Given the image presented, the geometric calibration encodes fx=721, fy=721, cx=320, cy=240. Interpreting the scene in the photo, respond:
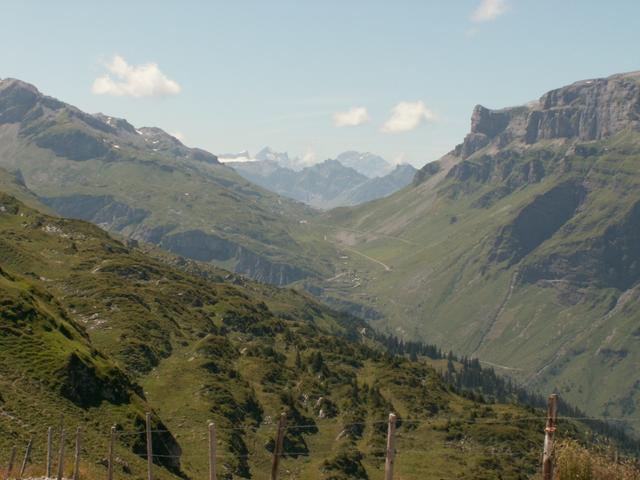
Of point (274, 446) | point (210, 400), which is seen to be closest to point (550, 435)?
point (274, 446)

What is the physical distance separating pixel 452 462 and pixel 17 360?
103 metres

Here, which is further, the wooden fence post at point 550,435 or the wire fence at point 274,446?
the wire fence at point 274,446

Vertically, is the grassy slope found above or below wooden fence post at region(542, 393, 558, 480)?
below

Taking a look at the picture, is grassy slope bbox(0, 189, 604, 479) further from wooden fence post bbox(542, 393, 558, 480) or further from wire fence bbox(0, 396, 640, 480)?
wooden fence post bbox(542, 393, 558, 480)

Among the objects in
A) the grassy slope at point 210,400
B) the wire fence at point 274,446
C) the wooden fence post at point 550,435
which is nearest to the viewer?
the wooden fence post at point 550,435

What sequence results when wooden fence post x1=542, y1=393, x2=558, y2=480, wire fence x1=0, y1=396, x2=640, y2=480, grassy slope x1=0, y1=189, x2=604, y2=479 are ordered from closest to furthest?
1. wooden fence post x1=542, y1=393, x2=558, y2=480
2. wire fence x1=0, y1=396, x2=640, y2=480
3. grassy slope x1=0, y1=189, x2=604, y2=479

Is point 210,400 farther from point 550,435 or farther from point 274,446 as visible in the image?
point 550,435

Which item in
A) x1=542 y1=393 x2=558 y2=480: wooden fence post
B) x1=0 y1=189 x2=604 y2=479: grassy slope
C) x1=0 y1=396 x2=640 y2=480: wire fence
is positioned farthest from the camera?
x1=0 y1=189 x2=604 y2=479: grassy slope

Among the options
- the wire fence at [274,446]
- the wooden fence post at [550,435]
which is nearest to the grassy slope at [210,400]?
the wire fence at [274,446]

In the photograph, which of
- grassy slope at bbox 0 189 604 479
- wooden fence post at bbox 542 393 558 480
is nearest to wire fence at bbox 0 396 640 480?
grassy slope at bbox 0 189 604 479

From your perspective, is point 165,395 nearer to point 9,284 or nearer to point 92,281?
point 9,284

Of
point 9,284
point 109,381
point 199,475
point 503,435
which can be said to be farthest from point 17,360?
point 503,435

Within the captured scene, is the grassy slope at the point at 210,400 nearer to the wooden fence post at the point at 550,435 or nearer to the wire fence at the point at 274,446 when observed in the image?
the wire fence at the point at 274,446

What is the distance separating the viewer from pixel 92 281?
19725cm
